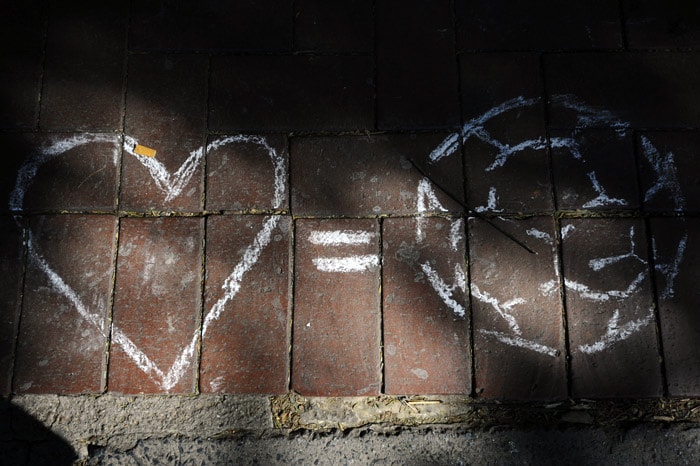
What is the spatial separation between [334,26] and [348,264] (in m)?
1.06

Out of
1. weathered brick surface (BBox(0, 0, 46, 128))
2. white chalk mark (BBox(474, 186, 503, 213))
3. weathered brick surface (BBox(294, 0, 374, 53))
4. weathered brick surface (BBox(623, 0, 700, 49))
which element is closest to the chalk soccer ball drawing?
white chalk mark (BBox(474, 186, 503, 213))

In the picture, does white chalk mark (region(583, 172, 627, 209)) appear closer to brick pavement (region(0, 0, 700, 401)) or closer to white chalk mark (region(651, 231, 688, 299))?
brick pavement (region(0, 0, 700, 401))

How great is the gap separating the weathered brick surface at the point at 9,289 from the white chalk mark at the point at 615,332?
222 centimetres

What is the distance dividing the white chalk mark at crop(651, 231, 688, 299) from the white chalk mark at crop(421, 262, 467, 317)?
0.77 m

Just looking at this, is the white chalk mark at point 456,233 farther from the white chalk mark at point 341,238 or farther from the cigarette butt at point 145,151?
the cigarette butt at point 145,151

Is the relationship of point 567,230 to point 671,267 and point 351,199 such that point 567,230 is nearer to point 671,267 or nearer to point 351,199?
point 671,267

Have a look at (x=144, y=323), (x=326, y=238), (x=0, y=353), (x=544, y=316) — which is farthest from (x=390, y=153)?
(x=0, y=353)

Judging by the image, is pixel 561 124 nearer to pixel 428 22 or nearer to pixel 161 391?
pixel 428 22

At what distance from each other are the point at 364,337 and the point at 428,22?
54.5 inches

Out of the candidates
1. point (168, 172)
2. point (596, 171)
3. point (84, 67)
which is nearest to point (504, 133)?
point (596, 171)

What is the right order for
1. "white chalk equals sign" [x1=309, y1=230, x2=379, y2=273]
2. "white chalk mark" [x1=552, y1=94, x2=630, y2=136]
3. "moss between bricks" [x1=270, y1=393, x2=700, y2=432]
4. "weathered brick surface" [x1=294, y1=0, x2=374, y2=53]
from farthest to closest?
"weathered brick surface" [x1=294, y1=0, x2=374, y2=53] < "white chalk mark" [x1=552, y1=94, x2=630, y2=136] < "white chalk equals sign" [x1=309, y1=230, x2=379, y2=273] < "moss between bricks" [x1=270, y1=393, x2=700, y2=432]

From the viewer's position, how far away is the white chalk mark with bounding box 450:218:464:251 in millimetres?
2133

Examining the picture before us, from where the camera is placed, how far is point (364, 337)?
2.08m

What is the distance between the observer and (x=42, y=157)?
2229mm
